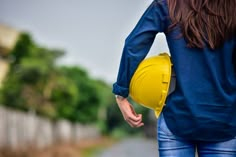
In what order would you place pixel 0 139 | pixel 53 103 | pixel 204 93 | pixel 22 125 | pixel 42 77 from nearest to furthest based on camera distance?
pixel 204 93
pixel 0 139
pixel 22 125
pixel 42 77
pixel 53 103

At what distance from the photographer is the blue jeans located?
2246 mm

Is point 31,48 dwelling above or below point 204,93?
below

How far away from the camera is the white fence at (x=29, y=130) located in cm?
1366

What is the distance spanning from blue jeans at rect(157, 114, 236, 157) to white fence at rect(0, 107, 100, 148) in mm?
11140

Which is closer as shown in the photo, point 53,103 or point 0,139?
point 0,139

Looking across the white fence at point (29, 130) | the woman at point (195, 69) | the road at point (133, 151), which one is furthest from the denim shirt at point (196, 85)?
the road at point (133, 151)


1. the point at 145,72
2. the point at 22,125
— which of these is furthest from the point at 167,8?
the point at 22,125

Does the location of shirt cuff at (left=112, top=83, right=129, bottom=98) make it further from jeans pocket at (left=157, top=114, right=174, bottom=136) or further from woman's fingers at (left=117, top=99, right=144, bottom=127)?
jeans pocket at (left=157, top=114, right=174, bottom=136)

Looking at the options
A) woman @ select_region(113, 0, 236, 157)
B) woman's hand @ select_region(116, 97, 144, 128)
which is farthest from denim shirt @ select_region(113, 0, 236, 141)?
woman's hand @ select_region(116, 97, 144, 128)

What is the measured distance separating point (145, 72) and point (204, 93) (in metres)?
0.23

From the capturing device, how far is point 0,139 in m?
13.0

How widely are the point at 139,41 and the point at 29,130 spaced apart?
15.2 m

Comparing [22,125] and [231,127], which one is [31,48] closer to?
[22,125]

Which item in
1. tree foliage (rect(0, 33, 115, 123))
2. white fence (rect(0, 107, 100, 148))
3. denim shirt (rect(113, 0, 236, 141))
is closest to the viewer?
denim shirt (rect(113, 0, 236, 141))
